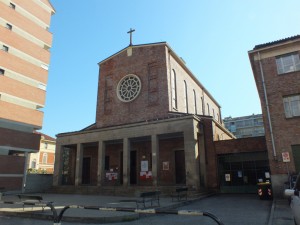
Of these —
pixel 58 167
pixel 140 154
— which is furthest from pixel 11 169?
pixel 140 154

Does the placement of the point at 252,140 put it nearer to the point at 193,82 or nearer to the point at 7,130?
the point at 193,82

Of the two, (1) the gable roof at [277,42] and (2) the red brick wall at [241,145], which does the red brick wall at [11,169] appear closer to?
(2) the red brick wall at [241,145]

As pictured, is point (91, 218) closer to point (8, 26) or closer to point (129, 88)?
point (129, 88)

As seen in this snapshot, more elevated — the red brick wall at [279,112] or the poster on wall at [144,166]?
the red brick wall at [279,112]

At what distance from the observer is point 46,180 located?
27.1 m

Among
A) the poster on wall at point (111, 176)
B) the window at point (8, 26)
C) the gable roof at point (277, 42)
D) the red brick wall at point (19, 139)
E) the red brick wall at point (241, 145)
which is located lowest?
the poster on wall at point (111, 176)

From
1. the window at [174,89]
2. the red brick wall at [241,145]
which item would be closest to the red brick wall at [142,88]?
the window at [174,89]

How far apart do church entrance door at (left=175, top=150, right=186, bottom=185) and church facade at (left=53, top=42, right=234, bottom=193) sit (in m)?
0.09

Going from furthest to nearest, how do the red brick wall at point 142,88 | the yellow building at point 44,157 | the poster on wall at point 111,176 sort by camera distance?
the yellow building at point 44,157
the poster on wall at point 111,176
the red brick wall at point 142,88

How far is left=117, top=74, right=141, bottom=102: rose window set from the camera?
2746 centimetres

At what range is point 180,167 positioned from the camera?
2328 centimetres

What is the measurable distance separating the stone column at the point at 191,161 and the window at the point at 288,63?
297 inches

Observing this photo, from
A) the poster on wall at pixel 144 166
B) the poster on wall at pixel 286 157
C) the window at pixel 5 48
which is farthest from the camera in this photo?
the window at pixel 5 48

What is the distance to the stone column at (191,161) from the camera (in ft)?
59.8
